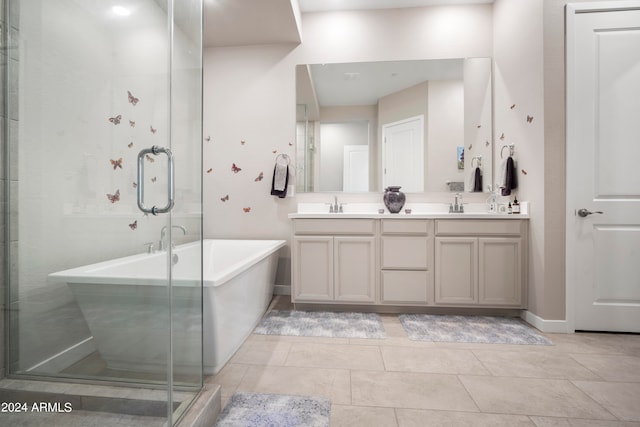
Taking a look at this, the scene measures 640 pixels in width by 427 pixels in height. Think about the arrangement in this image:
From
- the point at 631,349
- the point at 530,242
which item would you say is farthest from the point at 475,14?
the point at 631,349

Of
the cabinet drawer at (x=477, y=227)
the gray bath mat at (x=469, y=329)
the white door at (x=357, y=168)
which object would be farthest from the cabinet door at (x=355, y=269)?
the white door at (x=357, y=168)

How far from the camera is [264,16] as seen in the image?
2.64 m

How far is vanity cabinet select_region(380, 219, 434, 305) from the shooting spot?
247 cm

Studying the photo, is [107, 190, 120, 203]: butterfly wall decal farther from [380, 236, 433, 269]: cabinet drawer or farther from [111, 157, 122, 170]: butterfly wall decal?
[380, 236, 433, 269]: cabinet drawer

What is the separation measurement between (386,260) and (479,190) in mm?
1249

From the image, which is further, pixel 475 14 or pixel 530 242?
pixel 475 14

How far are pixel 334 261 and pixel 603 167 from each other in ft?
6.77

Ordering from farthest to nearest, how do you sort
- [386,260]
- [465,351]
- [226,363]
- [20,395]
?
[386,260]
[465,351]
[226,363]
[20,395]

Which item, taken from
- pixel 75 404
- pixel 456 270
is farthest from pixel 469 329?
pixel 75 404

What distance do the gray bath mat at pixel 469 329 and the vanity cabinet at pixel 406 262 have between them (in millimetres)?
173

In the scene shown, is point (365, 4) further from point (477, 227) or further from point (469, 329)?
point (469, 329)

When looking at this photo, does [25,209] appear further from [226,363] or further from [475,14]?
[475,14]

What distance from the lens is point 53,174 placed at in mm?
1063

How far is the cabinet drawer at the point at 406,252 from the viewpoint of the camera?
2469 mm
